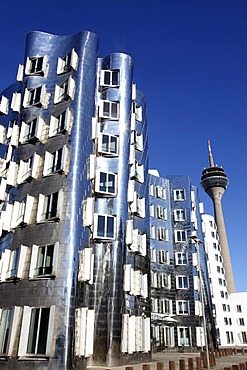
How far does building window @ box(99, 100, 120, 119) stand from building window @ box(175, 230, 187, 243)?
976 inches

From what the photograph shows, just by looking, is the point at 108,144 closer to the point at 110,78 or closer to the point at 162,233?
the point at 110,78

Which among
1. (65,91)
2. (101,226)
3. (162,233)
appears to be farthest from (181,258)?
(65,91)

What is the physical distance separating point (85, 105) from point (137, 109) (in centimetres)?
1214

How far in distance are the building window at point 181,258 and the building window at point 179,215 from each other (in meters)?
5.33

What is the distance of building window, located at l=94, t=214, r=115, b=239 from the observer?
29078mm

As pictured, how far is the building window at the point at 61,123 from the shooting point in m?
28.4

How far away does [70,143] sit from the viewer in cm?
2808

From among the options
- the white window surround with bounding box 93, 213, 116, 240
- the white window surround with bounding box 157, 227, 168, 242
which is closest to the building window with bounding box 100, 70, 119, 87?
the white window surround with bounding box 93, 213, 116, 240

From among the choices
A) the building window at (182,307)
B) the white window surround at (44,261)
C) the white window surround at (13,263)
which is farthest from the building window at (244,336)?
the white window surround at (44,261)

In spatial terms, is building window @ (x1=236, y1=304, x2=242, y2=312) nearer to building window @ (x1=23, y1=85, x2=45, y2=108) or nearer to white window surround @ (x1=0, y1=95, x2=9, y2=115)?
white window surround @ (x1=0, y1=95, x2=9, y2=115)

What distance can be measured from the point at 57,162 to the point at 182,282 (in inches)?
1202

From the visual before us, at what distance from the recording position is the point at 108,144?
32906mm

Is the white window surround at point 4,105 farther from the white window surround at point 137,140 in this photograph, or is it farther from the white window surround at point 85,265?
the white window surround at point 85,265

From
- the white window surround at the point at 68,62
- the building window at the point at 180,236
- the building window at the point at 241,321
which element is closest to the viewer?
the white window surround at the point at 68,62
